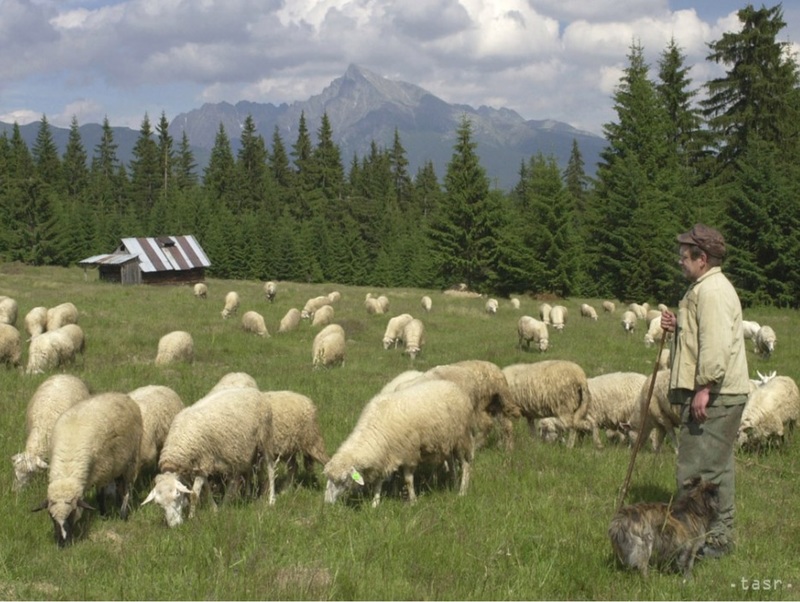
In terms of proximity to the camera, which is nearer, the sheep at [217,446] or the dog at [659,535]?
the dog at [659,535]

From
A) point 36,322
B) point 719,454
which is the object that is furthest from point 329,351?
point 719,454

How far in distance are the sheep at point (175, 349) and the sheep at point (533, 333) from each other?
396 inches

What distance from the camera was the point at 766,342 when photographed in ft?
65.5

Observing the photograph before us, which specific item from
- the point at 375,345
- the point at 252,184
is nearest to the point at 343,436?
the point at 375,345

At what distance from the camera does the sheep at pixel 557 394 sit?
10.5m

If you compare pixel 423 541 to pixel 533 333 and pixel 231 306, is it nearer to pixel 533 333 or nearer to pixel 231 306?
pixel 533 333

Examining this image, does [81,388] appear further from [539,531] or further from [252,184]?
[252,184]

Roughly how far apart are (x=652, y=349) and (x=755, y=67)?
35.3m

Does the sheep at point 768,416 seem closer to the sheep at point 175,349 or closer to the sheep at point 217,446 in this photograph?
the sheep at point 217,446

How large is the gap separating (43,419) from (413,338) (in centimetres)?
1302

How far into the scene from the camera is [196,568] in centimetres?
539

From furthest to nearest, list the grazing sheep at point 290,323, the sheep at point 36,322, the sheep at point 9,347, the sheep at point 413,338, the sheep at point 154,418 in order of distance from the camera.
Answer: the grazing sheep at point 290,323, the sheep at point 36,322, the sheep at point 413,338, the sheep at point 9,347, the sheep at point 154,418

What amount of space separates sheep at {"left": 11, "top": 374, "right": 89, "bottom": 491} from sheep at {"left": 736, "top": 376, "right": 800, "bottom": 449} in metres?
8.81

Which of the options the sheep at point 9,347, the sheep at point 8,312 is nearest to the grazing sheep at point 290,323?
the sheep at point 8,312
